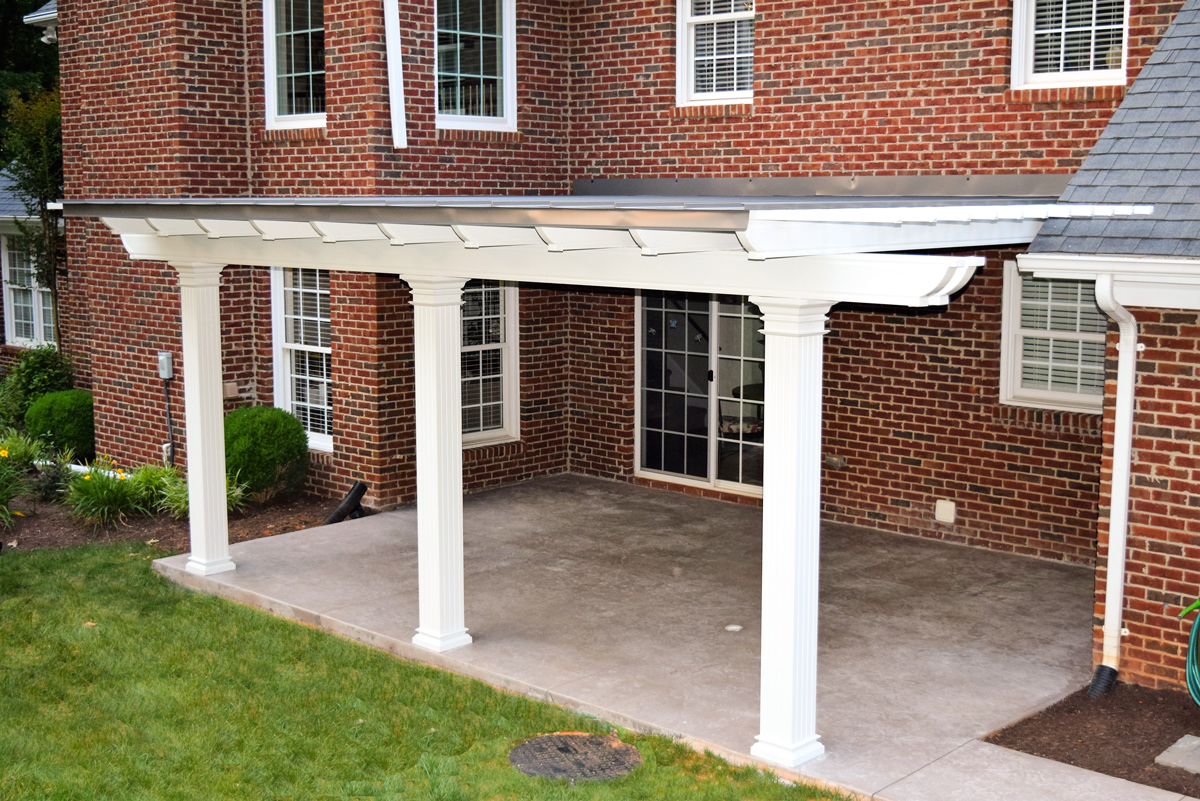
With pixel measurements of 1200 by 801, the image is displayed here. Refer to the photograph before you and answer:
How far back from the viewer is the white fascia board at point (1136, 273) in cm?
A: 633

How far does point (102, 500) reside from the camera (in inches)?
451

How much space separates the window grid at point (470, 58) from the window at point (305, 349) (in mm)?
2127

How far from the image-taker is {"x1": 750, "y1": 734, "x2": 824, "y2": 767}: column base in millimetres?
6102

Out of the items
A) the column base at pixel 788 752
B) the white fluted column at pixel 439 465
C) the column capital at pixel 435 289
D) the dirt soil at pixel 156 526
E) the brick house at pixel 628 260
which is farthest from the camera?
the dirt soil at pixel 156 526

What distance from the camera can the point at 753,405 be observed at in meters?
11.7

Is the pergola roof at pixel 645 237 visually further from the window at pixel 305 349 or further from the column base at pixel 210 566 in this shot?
the window at pixel 305 349

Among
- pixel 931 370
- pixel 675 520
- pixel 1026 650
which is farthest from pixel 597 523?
pixel 1026 650

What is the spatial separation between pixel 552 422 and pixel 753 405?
2.38 metres

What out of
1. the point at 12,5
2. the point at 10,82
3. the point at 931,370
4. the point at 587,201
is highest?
the point at 12,5

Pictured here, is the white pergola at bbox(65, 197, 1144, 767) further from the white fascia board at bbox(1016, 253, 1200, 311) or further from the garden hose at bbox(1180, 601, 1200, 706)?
the garden hose at bbox(1180, 601, 1200, 706)

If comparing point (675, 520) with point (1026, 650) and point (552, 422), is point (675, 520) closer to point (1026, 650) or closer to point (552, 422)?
point (552, 422)

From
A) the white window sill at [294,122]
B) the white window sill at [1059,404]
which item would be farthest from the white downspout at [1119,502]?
the white window sill at [294,122]

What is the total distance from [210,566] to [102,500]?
241 centimetres

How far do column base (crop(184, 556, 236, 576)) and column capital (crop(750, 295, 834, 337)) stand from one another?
553 cm
